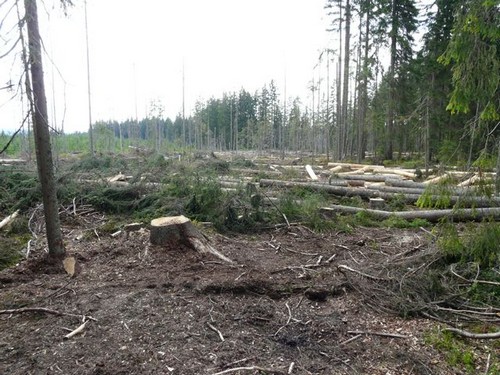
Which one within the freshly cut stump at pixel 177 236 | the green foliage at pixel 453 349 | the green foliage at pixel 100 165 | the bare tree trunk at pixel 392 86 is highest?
the bare tree trunk at pixel 392 86

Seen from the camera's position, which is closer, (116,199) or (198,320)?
(198,320)

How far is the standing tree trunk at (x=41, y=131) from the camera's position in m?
4.33

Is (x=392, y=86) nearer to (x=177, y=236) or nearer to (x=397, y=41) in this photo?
(x=397, y=41)

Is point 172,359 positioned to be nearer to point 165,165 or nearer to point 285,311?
point 285,311

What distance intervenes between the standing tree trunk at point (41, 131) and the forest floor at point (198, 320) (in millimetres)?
521

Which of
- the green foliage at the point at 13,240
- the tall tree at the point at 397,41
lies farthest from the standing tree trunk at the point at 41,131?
the tall tree at the point at 397,41

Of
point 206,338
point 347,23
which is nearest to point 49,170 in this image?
point 206,338

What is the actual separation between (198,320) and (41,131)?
3.37 metres

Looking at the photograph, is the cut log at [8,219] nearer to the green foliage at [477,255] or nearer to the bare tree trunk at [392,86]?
the green foliage at [477,255]

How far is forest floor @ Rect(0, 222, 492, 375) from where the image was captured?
324 cm

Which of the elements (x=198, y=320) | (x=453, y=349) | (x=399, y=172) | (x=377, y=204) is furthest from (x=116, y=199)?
(x=399, y=172)

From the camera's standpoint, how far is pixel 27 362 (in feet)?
10.4

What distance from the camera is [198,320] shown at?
391cm

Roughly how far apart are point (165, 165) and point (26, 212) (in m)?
4.32
